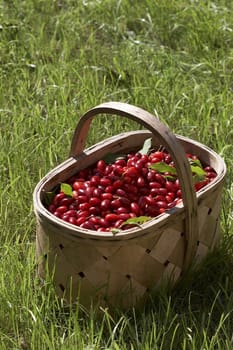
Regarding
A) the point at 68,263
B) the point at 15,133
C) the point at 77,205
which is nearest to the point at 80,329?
the point at 68,263

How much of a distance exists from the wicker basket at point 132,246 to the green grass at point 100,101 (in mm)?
59

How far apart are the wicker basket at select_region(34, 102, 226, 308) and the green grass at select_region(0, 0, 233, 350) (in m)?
0.06

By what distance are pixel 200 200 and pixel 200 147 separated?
0.28 m

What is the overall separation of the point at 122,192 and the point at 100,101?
0.94 m

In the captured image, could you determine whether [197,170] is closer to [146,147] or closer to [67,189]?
[146,147]

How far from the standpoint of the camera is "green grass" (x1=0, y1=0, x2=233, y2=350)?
2.31m

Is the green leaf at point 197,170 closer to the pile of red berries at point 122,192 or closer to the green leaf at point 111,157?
the pile of red berries at point 122,192

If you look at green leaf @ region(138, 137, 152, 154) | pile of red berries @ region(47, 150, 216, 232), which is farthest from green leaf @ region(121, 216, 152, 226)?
green leaf @ region(138, 137, 152, 154)

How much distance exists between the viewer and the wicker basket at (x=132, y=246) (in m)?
2.23

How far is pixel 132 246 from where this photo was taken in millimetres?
2236

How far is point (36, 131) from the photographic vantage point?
3146 mm

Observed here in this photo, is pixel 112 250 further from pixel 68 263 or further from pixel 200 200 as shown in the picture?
pixel 200 200

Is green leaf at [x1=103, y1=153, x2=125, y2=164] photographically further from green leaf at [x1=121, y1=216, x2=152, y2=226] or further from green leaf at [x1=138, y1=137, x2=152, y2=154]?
green leaf at [x1=121, y1=216, x2=152, y2=226]

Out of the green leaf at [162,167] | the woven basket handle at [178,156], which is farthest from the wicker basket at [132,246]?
the green leaf at [162,167]
